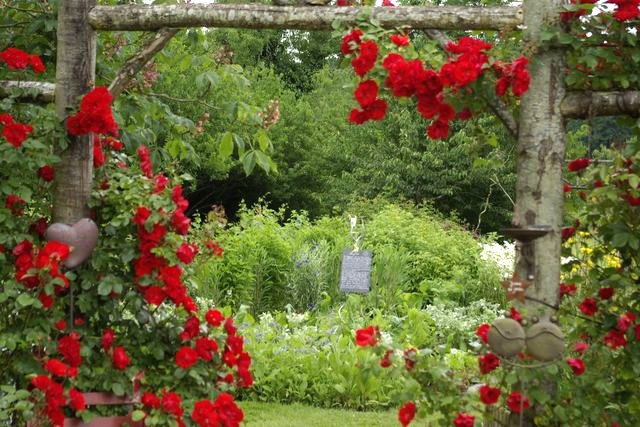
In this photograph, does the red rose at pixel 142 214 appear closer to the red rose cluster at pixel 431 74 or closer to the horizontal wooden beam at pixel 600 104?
the red rose cluster at pixel 431 74

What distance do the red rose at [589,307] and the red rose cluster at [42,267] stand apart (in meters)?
2.13

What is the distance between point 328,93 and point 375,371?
22907mm

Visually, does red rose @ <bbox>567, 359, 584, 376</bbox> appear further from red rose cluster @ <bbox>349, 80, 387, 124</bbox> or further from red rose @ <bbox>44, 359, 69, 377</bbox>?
red rose @ <bbox>44, 359, 69, 377</bbox>

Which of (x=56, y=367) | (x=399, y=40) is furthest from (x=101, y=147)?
(x=399, y=40)

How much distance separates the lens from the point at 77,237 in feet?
12.8

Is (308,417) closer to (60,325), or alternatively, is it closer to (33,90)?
(60,325)

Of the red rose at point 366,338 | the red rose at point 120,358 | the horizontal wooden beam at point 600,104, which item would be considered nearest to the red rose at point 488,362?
the red rose at point 366,338

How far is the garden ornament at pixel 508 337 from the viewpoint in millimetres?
3145

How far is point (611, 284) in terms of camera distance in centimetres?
353

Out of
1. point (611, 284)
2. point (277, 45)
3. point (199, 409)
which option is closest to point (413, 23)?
point (611, 284)

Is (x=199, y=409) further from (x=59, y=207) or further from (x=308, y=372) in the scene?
(x=308, y=372)

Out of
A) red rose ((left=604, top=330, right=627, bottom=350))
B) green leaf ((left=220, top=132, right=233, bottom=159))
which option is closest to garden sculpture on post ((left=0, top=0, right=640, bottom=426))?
red rose ((left=604, top=330, right=627, bottom=350))

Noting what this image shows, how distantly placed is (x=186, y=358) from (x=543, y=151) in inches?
67.7

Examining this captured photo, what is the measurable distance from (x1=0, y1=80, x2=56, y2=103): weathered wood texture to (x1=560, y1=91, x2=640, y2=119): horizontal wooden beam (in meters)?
2.33
